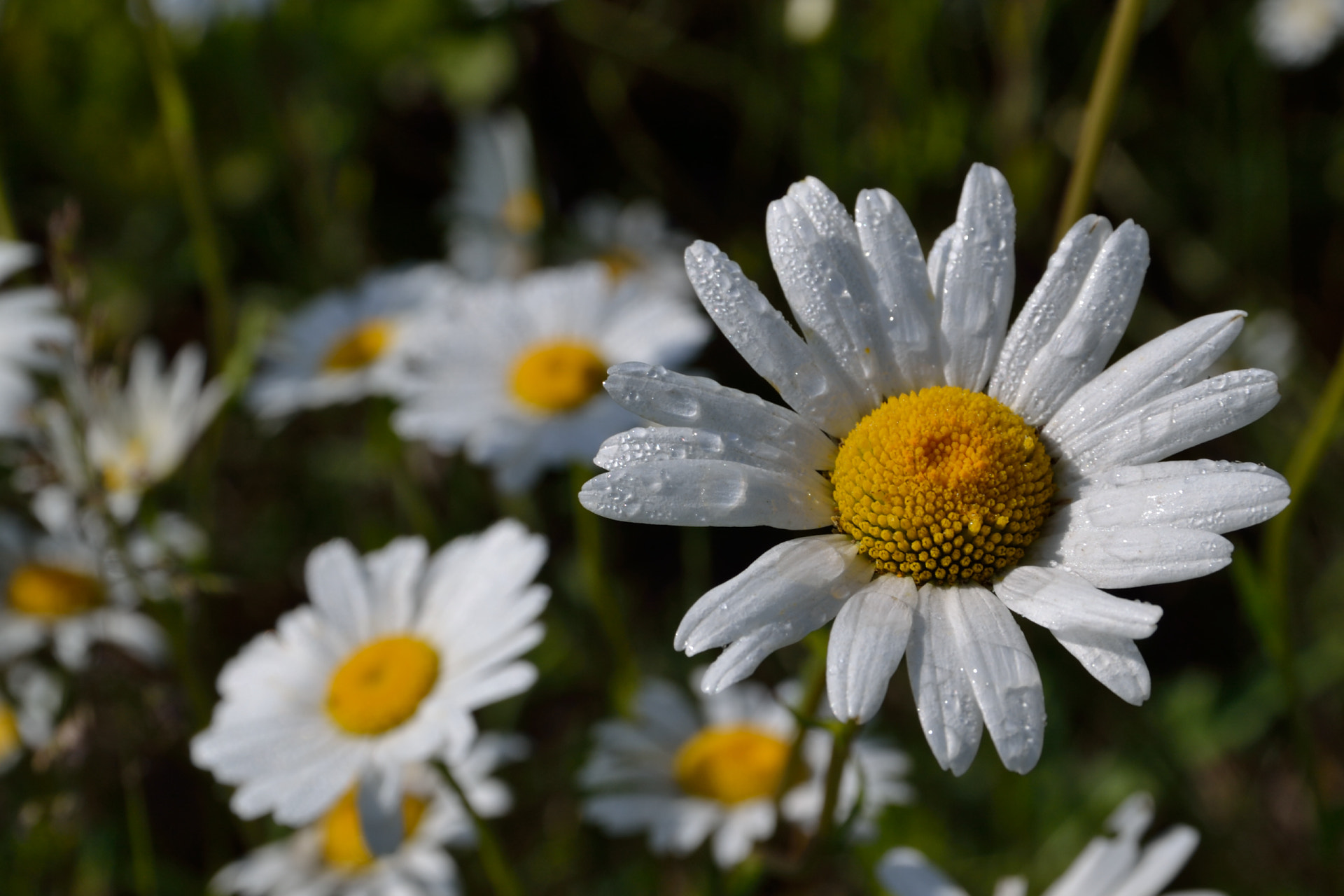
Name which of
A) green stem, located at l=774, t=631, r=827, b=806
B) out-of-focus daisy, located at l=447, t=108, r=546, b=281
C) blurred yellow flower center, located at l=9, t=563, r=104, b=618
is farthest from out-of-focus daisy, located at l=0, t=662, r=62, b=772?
out-of-focus daisy, located at l=447, t=108, r=546, b=281

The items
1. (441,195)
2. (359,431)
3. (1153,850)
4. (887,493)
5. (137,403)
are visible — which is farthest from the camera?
(441,195)

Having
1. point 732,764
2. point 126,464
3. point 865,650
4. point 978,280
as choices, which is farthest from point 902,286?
point 126,464

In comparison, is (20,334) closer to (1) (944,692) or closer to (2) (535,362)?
(2) (535,362)

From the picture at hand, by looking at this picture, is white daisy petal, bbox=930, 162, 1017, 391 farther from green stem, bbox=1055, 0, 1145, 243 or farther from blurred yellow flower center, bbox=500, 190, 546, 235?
blurred yellow flower center, bbox=500, 190, 546, 235

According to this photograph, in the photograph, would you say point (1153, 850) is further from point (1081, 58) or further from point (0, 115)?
point (0, 115)

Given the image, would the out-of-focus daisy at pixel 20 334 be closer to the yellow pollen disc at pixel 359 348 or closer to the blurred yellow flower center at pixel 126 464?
the blurred yellow flower center at pixel 126 464

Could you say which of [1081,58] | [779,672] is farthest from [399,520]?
[1081,58]
